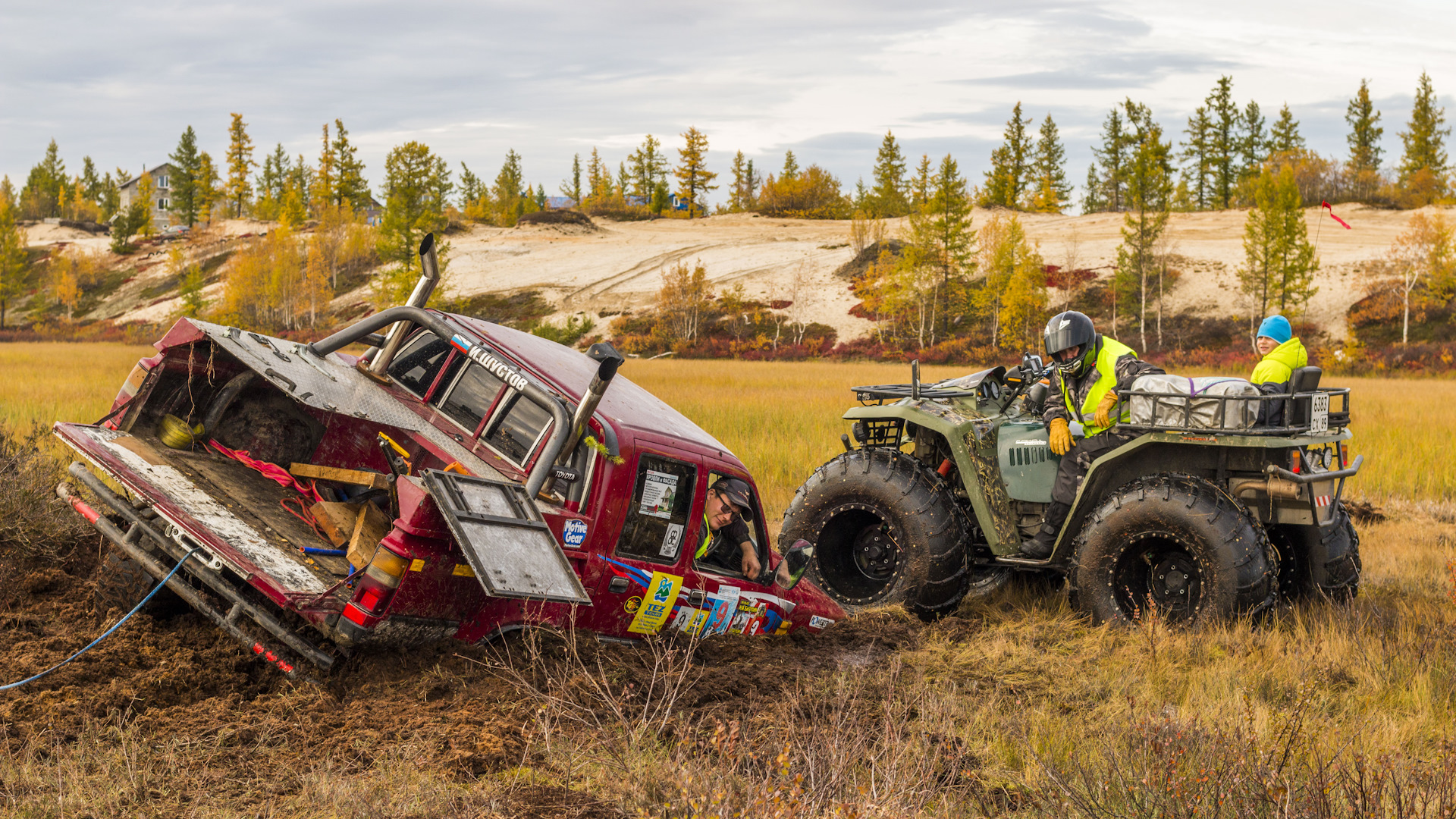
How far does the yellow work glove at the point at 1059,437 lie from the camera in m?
7.46

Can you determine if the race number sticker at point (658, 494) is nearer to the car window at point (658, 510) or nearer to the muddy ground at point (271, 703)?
the car window at point (658, 510)

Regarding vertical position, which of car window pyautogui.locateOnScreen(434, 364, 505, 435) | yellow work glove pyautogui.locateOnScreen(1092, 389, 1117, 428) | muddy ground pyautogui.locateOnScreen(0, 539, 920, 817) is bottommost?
muddy ground pyautogui.locateOnScreen(0, 539, 920, 817)

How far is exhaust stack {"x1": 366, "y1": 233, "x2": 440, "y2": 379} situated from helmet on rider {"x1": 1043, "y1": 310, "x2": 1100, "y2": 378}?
13.7ft

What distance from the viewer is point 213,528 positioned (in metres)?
4.98

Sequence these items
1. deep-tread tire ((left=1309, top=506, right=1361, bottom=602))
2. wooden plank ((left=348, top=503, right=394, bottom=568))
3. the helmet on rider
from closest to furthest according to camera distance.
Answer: wooden plank ((left=348, top=503, right=394, bottom=568)), deep-tread tire ((left=1309, top=506, right=1361, bottom=602)), the helmet on rider

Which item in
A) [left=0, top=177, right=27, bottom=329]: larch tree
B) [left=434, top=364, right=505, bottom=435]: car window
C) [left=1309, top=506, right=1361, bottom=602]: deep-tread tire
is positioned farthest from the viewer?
[left=0, top=177, right=27, bottom=329]: larch tree

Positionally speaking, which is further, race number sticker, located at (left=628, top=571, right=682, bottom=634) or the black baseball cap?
the black baseball cap

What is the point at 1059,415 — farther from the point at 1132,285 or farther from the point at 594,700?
the point at 1132,285

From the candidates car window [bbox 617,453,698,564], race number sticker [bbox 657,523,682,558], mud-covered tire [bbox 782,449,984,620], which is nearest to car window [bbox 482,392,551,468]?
car window [bbox 617,453,698,564]

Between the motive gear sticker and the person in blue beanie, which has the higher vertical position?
the person in blue beanie

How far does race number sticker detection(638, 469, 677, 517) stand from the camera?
5.71m

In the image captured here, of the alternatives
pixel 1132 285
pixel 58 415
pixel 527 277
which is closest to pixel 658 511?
pixel 58 415

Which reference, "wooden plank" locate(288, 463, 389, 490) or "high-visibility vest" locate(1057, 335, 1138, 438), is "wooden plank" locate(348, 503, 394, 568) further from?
"high-visibility vest" locate(1057, 335, 1138, 438)

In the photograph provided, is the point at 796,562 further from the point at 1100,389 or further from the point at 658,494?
the point at 1100,389
